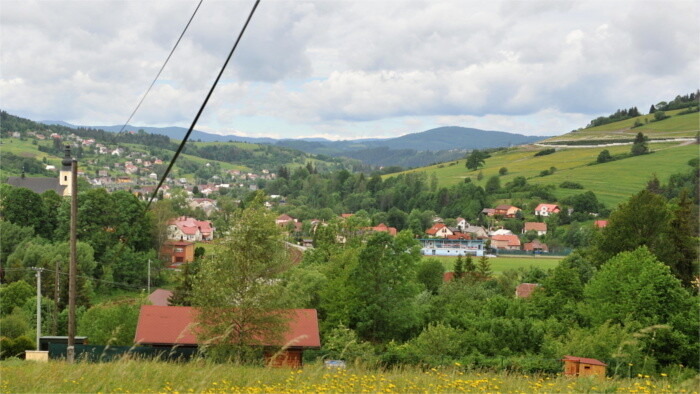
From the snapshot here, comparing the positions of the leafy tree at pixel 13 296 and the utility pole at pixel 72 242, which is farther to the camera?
the leafy tree at pixel 13 296

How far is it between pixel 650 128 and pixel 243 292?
562 feet

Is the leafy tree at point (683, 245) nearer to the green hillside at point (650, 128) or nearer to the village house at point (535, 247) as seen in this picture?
the village house at point (535, 247)

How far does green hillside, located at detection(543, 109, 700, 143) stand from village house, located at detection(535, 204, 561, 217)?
5976 cm

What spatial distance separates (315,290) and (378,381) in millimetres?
26253

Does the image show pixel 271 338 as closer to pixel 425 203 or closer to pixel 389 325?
pixel 389 325

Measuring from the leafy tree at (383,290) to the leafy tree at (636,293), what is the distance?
811cm

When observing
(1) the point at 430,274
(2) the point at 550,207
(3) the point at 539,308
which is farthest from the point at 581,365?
(2) the point at 550,207

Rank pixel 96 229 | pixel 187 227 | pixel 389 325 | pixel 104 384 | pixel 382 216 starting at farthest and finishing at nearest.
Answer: pixel 382 216
pixel 187 227
pixel 96 229
pixel 389 325
pixel 104 384

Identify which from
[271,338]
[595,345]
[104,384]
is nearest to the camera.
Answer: [104,384]

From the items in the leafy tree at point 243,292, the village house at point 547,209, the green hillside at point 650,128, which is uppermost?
the green hillside at point 650,128

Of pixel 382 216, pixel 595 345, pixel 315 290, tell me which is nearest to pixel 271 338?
pixel 595 345

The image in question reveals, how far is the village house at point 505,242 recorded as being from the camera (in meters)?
97.2

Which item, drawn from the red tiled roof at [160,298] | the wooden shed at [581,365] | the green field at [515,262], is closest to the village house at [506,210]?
the green field at [515,262]

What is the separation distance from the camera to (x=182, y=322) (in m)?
20.0
